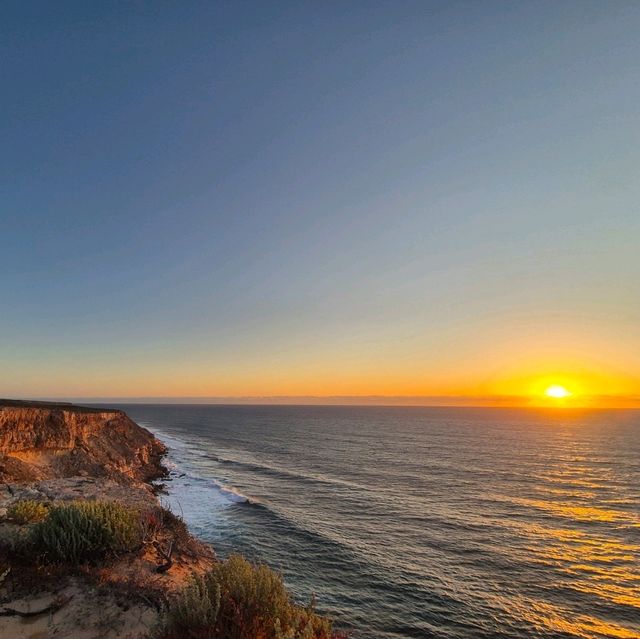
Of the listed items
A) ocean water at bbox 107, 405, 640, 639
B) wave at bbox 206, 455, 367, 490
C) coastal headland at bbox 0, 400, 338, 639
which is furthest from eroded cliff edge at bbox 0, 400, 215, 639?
wave at bbox 206, 455, 367, 490

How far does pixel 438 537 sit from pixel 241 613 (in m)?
25.5

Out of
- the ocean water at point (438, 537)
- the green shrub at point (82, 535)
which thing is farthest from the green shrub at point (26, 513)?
the ocean water at point (438, 537)

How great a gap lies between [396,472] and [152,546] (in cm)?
4436

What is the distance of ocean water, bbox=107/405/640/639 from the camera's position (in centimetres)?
1825

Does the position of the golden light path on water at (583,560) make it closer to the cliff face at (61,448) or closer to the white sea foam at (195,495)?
the white sea foam at (195,495)

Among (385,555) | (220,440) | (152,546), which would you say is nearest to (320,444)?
(220,440)

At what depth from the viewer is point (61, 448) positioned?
124 ft

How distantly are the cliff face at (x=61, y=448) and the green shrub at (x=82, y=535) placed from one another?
73.0ft

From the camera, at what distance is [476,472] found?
169 ft

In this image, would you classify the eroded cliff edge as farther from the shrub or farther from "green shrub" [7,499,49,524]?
the shrub

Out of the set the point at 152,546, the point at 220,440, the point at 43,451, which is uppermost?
the point at 152,546

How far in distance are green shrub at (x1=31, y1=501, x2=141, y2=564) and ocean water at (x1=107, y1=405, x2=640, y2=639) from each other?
12156mm

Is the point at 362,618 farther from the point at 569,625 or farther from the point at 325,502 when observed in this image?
the point at 325,502

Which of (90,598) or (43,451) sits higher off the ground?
(90,598)
